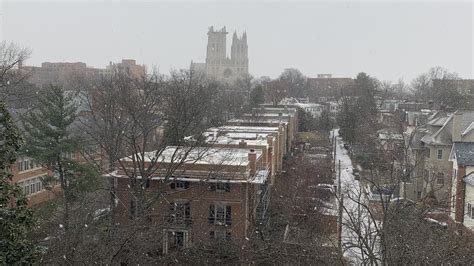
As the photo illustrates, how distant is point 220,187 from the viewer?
2108 centimetres

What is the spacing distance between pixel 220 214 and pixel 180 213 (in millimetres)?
1731

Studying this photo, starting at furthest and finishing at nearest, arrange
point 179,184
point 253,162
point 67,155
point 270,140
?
point 67,155 → point 270,140 → point 253,162 → point 179,184

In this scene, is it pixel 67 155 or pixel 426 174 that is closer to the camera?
pixel 426 174

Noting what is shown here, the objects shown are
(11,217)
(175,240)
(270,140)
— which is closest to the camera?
(11,217)

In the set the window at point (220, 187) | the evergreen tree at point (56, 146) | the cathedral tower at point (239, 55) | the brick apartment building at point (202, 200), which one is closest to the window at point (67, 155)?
the evergreen tree at point (56, 146)

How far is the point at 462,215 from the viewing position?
76.0 ft

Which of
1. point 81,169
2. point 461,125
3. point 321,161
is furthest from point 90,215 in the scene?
point 321,161

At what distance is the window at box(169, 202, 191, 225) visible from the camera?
20166mm

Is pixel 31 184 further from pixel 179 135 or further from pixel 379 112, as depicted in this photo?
pixel 379 112

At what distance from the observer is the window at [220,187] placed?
68.6ft

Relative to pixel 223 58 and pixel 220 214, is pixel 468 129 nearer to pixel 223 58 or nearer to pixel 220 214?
pixel 220 214

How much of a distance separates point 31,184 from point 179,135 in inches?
558

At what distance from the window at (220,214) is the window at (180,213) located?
3.28ft

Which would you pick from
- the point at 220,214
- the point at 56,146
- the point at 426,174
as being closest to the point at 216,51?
the point at 426,174
